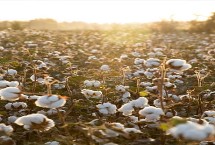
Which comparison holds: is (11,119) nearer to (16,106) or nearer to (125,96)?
(16,106)

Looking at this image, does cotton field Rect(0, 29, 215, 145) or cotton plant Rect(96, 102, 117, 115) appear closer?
cotton field Rect(0, 29, 215, 145)

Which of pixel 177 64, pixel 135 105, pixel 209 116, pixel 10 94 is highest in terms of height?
pixel 177 64

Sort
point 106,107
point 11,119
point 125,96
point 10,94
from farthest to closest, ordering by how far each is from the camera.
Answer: point 125,96 < point 11,119 < point 106,107 < point 10,94

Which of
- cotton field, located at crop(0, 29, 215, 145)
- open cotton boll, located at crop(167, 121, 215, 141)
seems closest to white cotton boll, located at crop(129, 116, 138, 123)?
cotton field, located at crop(0, 29, 215, 145)

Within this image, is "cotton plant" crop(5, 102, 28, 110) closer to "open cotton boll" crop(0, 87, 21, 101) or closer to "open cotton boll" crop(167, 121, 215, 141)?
"open cotton boll" crop(0, 87, 21, 101)

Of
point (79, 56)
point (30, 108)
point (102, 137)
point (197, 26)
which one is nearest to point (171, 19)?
point (197, 26)

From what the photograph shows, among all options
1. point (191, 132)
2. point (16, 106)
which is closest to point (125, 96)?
point (16, 106)

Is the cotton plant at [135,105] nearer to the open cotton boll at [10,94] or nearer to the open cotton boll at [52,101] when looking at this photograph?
the open cotton boll at [52,101]

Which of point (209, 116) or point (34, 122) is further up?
point (34, 122)

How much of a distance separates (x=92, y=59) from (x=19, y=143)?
715 cm

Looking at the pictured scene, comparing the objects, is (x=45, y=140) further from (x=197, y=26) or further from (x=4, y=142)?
(x=197, y=26)

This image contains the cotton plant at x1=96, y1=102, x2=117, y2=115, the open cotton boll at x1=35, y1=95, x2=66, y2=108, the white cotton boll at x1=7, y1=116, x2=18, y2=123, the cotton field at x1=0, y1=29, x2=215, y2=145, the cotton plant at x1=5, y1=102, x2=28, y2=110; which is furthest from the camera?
the cotton plant at x1=5, y1=102, x2=28, y2=110

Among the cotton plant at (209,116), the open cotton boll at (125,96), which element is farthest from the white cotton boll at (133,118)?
the open cotton boll at (125,96)

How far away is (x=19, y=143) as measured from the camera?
4.70m
